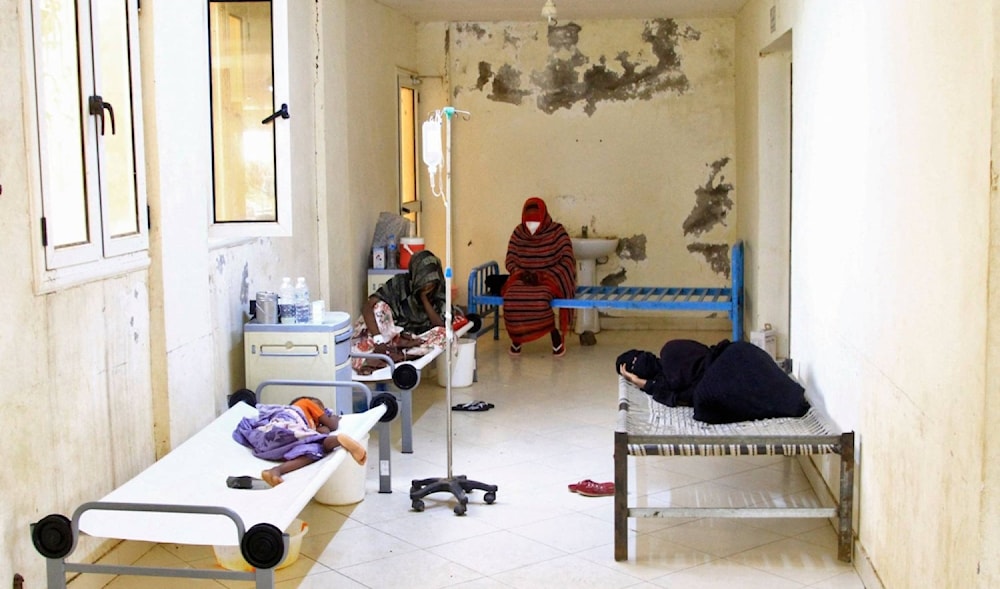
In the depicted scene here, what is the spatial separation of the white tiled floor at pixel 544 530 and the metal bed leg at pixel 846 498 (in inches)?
3.7

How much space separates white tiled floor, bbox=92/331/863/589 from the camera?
425 centimetres

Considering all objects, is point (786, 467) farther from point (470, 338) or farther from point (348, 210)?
point (348, 210)

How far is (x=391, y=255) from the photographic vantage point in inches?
313

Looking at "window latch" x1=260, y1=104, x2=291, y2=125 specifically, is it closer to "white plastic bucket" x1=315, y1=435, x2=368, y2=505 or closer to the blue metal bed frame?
"white plastic bucket" x1=315, y1=435, x2=368, y2=505

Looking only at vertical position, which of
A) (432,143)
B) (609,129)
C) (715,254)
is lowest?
(715,254)

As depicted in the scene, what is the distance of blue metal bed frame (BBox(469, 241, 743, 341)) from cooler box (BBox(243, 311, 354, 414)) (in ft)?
8.41

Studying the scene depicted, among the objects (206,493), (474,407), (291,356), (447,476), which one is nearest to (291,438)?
(206,493)

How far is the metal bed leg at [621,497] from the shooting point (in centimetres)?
437

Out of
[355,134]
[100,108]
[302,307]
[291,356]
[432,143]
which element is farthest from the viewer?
[355,134]

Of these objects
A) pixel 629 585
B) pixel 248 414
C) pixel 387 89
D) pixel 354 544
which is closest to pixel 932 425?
pixel 629 585

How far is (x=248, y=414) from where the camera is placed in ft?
16.3

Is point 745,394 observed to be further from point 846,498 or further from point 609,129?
point 609,129

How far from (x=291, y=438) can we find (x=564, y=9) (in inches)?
240

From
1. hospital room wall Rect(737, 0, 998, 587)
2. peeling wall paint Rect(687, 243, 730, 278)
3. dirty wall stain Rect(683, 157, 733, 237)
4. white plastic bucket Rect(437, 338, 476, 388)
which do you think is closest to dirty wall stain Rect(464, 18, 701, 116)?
dirty wall stain Rect(683, 157, 733, 237)
